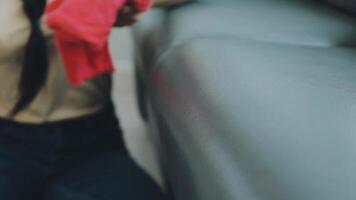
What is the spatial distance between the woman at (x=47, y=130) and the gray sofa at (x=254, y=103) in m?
0.15

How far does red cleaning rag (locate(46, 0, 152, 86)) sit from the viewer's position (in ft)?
1.69

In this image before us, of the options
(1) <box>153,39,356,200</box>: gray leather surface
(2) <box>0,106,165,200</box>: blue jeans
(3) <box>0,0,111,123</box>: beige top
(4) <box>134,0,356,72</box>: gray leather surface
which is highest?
Result: (1) <box>153,39,356,200</box>: gray leather surface

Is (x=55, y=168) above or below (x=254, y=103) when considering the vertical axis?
below

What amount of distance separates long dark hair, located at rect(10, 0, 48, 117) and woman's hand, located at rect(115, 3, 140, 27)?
4.6 inches

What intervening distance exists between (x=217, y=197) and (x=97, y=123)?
1.54ft

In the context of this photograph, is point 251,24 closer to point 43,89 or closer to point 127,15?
point 127,15

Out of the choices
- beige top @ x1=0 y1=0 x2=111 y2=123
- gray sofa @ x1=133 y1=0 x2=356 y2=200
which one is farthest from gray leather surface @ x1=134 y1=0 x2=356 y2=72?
beige top @ x1=0 y1=0 x2=111 y2=123

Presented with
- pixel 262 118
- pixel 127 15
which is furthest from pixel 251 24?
pixel 262 118

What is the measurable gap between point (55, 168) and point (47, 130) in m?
0.06

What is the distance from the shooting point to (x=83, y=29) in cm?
52

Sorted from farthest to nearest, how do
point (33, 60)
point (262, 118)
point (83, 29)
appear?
point (33, 60), point (83, 29), point (262, 118)

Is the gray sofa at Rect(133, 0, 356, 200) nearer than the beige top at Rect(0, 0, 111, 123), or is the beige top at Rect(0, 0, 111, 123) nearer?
the gray sofa at Rect(133, 0, 356, 200)

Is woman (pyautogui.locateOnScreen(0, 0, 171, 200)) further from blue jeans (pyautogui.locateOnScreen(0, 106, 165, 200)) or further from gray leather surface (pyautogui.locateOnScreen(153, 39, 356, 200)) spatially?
gray leather surface (pyautogui.locateOnScreen(153, 39, 356, 200))

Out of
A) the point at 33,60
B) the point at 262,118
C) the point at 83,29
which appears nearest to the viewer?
the point at 262,118
